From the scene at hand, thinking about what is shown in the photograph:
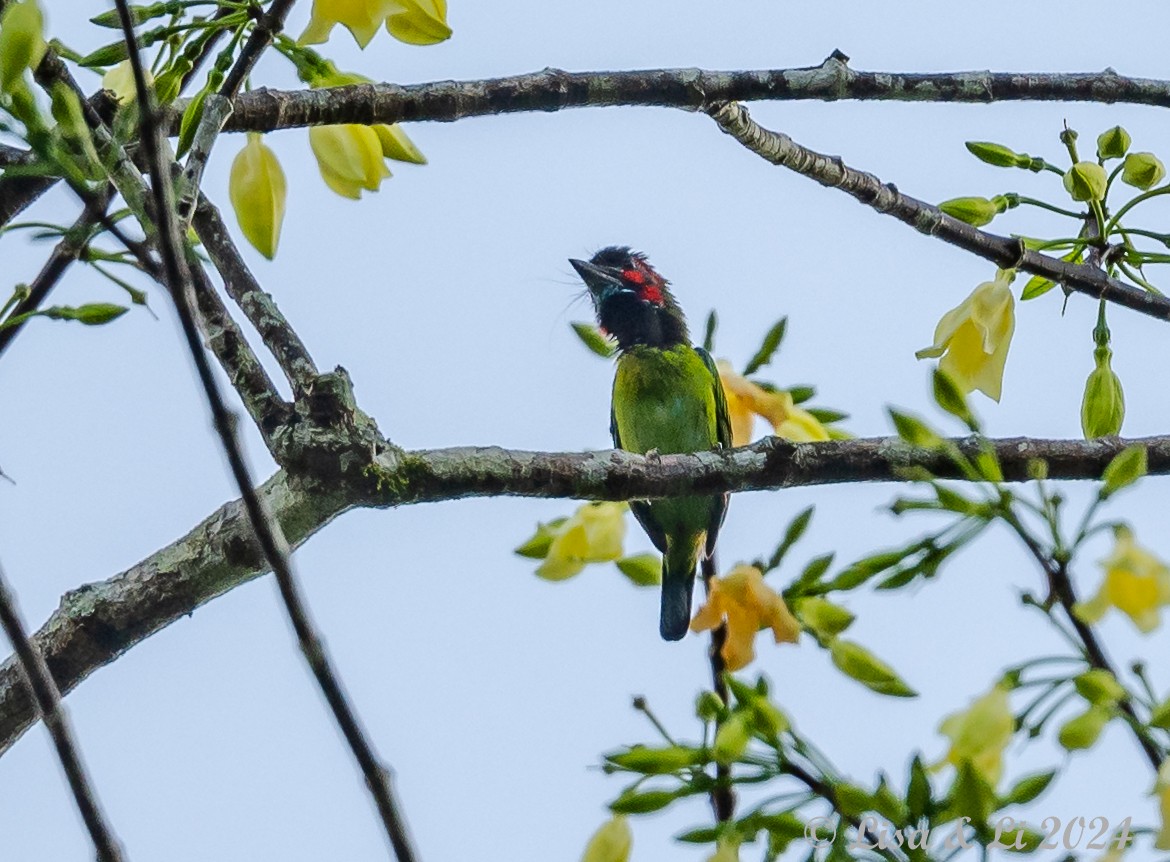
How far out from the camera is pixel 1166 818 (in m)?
1.23

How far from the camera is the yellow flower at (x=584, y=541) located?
2041 mm

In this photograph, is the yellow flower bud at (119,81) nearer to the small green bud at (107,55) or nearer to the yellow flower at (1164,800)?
the small green bud at (107,55)

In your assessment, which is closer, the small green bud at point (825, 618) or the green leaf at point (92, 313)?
the small green bud at point (825, 618)

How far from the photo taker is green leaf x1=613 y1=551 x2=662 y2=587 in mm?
2041

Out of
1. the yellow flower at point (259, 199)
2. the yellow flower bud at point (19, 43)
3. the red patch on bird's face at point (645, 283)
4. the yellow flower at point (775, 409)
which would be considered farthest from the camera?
the red patch on bird's face at point (645, 283)

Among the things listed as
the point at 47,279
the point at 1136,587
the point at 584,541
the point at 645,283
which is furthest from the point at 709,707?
the point at 645,283

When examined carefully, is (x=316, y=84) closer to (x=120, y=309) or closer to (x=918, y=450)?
(x=120, y=309)

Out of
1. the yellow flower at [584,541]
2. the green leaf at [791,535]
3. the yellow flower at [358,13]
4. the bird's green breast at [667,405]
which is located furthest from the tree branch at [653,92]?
the bird's green breast at [667,405]

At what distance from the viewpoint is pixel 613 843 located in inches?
63.7

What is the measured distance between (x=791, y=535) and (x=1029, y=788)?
1.68 feet

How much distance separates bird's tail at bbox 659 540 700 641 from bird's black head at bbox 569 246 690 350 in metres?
0.75

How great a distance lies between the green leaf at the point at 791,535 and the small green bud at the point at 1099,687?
0.58 meters

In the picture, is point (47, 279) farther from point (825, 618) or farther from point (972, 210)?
point (972, 210)

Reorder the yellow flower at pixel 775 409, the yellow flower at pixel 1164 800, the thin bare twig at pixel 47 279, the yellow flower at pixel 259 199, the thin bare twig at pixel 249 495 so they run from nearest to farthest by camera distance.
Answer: the thin bare twig at pixel 249 495 < the yellow flower at pixel 1164 800 < the thin bare twig at pixel 47 279 < the yellow flower at pixel 259 199 < the yellow flower at pixel 775 409
